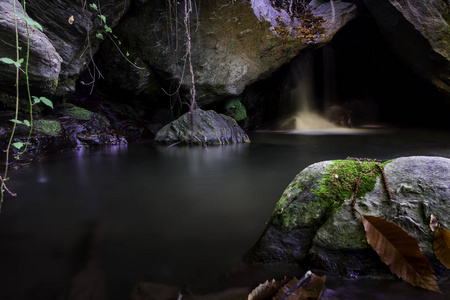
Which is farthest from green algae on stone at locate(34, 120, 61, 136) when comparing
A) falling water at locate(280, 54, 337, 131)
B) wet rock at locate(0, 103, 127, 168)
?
falling water at locate(280, 54, 337, 131)

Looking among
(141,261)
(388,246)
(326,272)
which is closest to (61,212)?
(141,261)

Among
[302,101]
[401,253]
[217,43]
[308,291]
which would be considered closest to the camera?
[308,291]

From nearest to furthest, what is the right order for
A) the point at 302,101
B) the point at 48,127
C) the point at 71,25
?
the point at 71,25
the point at 48,127
the point at 302,101

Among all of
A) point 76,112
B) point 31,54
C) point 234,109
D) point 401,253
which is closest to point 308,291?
point 401,253

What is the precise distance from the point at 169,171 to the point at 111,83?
21.1 feet

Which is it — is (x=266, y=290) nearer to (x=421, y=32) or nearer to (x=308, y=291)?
(x=308, y=291)

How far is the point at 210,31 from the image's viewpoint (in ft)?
26.4

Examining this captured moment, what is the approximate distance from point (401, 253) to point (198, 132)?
6.47 m

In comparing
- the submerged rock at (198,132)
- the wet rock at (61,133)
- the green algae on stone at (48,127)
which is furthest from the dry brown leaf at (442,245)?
the green algae on stone at (48,127)

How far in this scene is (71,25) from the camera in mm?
5484

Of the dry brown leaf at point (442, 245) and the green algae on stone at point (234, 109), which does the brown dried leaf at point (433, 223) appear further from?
the green algae on stone at point (234, 109)

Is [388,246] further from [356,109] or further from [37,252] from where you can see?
[356,109]

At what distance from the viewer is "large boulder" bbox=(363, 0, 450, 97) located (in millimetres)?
6984

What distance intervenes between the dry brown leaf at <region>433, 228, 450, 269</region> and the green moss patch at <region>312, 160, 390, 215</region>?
0.39 metres
